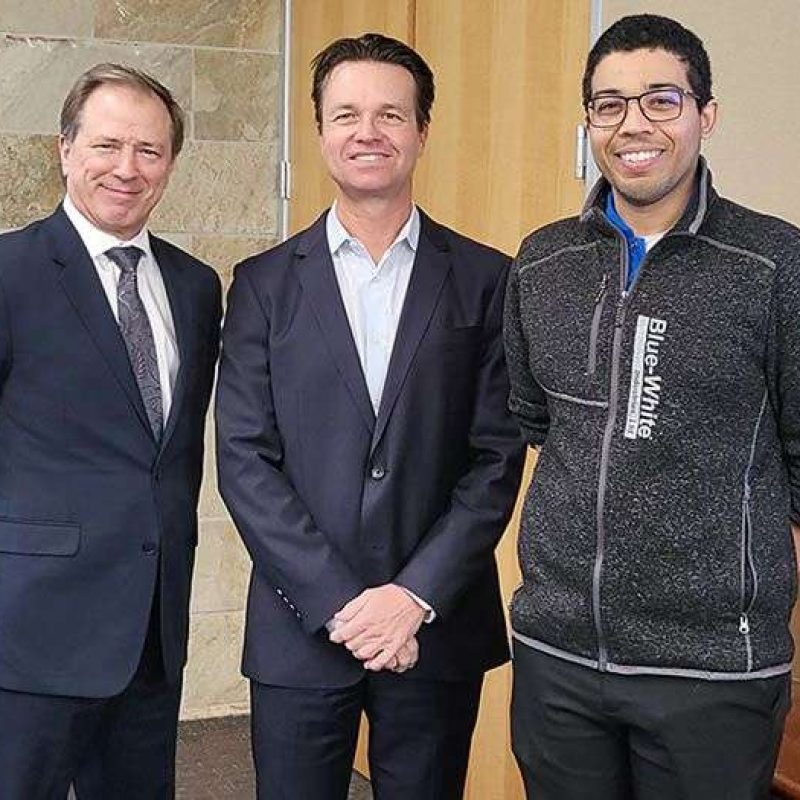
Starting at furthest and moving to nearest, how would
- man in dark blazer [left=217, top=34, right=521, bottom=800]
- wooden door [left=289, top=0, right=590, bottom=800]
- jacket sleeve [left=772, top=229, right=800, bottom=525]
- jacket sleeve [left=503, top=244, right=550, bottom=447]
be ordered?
wooden door [left=289, top=0, right=590, bottom=800] → man in dark blazer [left=217, top=34, right=521, bottom=800] → jacket sleeve [left=503, top=244, right=550, bottom=447] → jacket sleeve [left=772, top=229, right=800, bottom=525]

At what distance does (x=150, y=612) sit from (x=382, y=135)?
0.84 meters

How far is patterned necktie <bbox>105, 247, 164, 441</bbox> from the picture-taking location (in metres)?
2.26

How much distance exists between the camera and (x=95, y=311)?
87.1 inches

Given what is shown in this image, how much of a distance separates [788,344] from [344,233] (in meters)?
0.79

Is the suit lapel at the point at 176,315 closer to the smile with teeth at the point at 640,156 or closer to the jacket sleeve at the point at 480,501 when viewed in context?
the jacket sleeve at the point at 480,501

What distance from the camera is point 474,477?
7.43ft

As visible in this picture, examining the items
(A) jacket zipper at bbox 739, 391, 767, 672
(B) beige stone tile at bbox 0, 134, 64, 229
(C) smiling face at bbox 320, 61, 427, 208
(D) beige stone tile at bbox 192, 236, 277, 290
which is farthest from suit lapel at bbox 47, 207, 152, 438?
(D) beige stone tile at bbox 192, 236, 277, 290

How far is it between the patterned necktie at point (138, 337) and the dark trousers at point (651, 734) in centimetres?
74

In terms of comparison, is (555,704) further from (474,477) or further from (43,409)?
(43,409)

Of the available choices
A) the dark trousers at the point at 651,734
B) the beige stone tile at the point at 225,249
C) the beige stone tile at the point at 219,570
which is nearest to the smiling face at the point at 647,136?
the dark trousers at the point at 651,734

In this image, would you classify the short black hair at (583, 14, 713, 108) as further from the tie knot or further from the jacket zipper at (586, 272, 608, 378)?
the tie knot

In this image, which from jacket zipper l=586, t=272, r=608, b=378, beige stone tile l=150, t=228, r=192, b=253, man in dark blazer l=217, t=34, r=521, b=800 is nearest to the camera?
jacket zipper l=586, t=272, r=608, b=378

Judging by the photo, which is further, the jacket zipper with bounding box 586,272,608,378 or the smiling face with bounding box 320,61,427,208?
the smiling face with bounding box 320,61,427,208

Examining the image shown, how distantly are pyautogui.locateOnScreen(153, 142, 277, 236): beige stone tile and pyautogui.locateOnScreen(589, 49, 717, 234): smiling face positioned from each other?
2465mm
